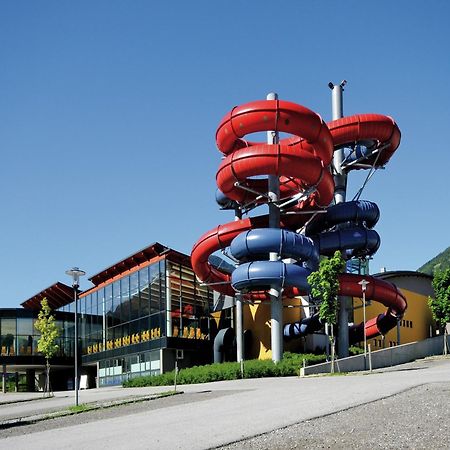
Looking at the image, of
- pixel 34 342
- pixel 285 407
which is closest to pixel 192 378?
pixel 285 407

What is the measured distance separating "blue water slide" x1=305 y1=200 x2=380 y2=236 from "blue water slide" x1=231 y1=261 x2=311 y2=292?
18.4ft

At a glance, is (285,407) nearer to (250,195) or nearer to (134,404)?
(134,404)

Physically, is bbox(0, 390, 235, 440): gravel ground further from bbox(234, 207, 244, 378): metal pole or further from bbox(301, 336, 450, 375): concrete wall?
bbox(234, 207, 244, 378): metal pole

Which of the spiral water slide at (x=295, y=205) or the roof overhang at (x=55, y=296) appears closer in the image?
the spiral water slide at (x=295, y=205)

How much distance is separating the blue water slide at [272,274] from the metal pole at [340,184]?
630cm

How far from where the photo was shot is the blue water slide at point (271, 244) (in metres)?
41.0

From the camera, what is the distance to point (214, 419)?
18500mm

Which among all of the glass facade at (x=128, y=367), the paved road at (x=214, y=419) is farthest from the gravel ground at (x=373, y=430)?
the glass facade at (x=128, y=367)

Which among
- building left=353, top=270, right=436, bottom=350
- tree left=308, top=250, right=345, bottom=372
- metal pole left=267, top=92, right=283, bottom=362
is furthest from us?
building left=353, top=270, right=436, bottom=350

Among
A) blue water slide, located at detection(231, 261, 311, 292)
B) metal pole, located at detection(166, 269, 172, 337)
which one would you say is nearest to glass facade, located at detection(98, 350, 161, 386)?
metal pole, located at detection(166, 269, 172, 337)

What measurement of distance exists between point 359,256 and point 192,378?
555 inches

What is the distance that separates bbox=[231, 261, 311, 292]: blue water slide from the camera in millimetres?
40906

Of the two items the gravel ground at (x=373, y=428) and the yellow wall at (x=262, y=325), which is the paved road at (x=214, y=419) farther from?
the yellow wall at (x=262, y=325)

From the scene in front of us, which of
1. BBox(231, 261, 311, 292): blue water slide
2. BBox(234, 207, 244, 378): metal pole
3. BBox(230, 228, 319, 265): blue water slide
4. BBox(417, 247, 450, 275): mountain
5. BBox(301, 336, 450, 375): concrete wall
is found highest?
BBox(417, 247, 450, 275): mountain
